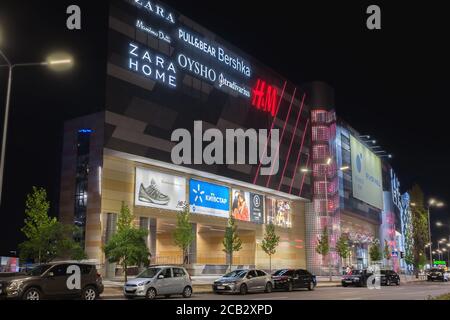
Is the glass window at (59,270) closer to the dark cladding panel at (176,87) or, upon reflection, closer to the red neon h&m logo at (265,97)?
the dark cladding panel at (176,87)

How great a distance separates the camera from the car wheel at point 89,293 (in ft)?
72.3

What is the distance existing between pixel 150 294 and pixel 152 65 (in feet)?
81.8

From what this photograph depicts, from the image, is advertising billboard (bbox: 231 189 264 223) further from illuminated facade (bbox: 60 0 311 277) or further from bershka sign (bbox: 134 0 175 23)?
bershka sign (bbox: 134 0 175 23)

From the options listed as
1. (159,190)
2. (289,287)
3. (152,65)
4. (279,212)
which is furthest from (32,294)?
(279,212)

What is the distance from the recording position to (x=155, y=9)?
45.8 m

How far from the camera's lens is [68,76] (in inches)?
1686

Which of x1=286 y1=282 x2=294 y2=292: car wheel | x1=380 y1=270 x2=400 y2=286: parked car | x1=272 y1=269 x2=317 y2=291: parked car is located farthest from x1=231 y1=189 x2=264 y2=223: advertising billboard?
x1=286 y1=282 x2=294 y2=292: car wheel

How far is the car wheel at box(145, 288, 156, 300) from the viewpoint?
24.1 meters

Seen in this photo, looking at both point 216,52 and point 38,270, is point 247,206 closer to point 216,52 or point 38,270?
point 216,52

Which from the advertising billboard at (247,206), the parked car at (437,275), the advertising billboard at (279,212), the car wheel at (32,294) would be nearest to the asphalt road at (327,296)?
the car wheel at (32,294)

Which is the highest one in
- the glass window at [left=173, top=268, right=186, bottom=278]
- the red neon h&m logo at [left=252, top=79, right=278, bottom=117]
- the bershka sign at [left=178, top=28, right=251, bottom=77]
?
the bershka sign at [left=178, top=28, right=251, bottom=77]

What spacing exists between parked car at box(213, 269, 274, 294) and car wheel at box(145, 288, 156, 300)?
5.60 m

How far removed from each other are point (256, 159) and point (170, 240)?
13.4 meters
